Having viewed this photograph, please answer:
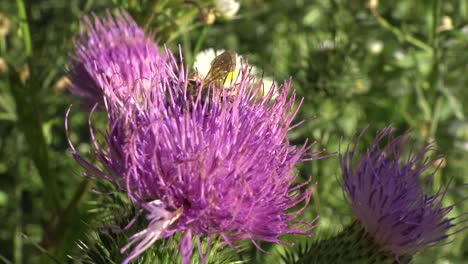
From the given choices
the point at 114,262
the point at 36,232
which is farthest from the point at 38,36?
the point at 114,262

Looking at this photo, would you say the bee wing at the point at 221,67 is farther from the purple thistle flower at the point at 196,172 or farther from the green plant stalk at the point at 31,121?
the green plant stalk at the point at 31,121

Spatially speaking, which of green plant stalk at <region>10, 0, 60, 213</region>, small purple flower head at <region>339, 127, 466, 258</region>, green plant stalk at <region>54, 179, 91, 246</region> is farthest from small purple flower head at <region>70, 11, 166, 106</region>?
small purple flower head at <region>339, 127, 466, 258</region>

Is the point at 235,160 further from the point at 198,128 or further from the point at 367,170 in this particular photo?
the point at 367,170

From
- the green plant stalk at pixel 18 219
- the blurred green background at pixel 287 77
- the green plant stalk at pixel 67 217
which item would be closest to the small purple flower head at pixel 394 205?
the blurred green background at pixel 287 77

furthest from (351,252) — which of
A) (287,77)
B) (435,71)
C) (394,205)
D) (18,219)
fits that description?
(18,219)

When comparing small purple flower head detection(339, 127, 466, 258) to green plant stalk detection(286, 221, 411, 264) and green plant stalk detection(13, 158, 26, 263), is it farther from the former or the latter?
green plant stalk detection(13, 158, 26, 263)

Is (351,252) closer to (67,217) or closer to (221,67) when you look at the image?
(221,67)
